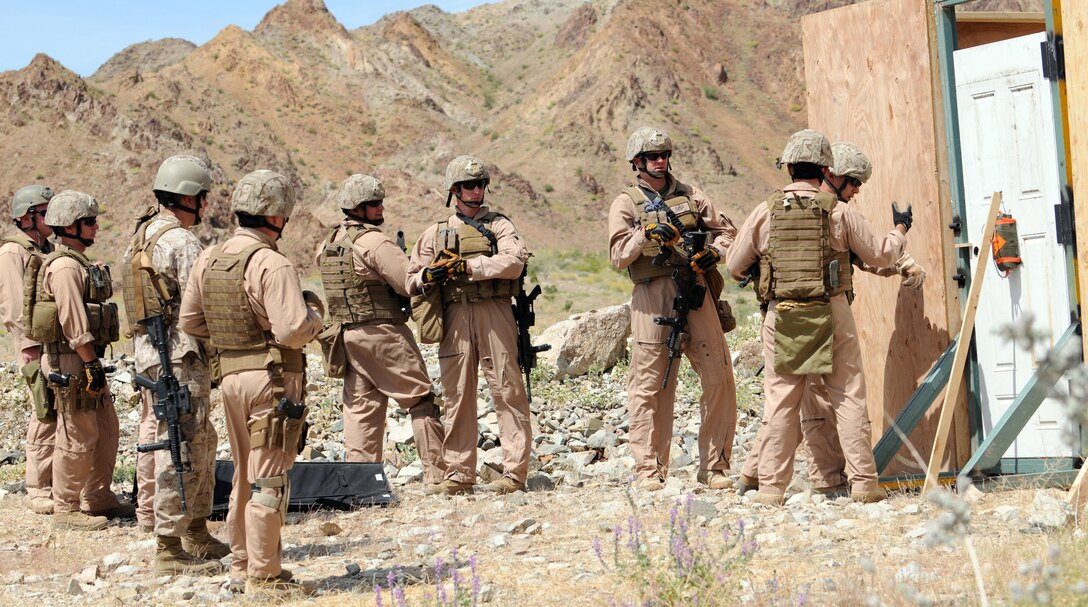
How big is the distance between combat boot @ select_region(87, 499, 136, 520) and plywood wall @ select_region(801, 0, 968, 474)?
4.80 m

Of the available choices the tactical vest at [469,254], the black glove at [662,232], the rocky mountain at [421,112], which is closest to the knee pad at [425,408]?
the tactical vest at [469,254]

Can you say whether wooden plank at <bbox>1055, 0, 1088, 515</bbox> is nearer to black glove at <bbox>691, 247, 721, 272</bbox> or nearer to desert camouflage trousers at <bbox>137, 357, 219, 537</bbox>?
black glove at <bbox>691, 247, 721, 272</bbox>

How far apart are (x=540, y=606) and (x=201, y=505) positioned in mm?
2301

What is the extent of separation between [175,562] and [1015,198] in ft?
16.1

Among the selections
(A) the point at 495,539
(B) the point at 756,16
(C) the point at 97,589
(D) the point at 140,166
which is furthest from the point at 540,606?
(B) the point at 756,16

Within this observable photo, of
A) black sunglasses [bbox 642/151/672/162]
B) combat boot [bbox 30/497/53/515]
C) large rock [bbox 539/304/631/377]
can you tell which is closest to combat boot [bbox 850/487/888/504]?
black sunglasses [bbox 642/151/672/162]

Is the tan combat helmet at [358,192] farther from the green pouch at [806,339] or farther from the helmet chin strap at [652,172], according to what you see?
the green pouch at [806,339]

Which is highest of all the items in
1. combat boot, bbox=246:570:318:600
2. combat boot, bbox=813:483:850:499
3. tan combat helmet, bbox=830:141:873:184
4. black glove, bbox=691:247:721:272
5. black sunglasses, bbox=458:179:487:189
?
black sunglasses, bbox=458:179:487:189

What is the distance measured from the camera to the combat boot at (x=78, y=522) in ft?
23.1

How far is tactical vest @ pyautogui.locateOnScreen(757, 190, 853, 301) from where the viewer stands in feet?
19.6

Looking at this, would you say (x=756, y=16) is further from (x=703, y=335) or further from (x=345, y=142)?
(x=703, y=335)

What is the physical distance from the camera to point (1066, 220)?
231 inches

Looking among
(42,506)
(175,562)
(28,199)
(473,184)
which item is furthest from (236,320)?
(28,199)

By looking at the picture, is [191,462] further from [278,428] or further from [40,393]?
[40,393]
